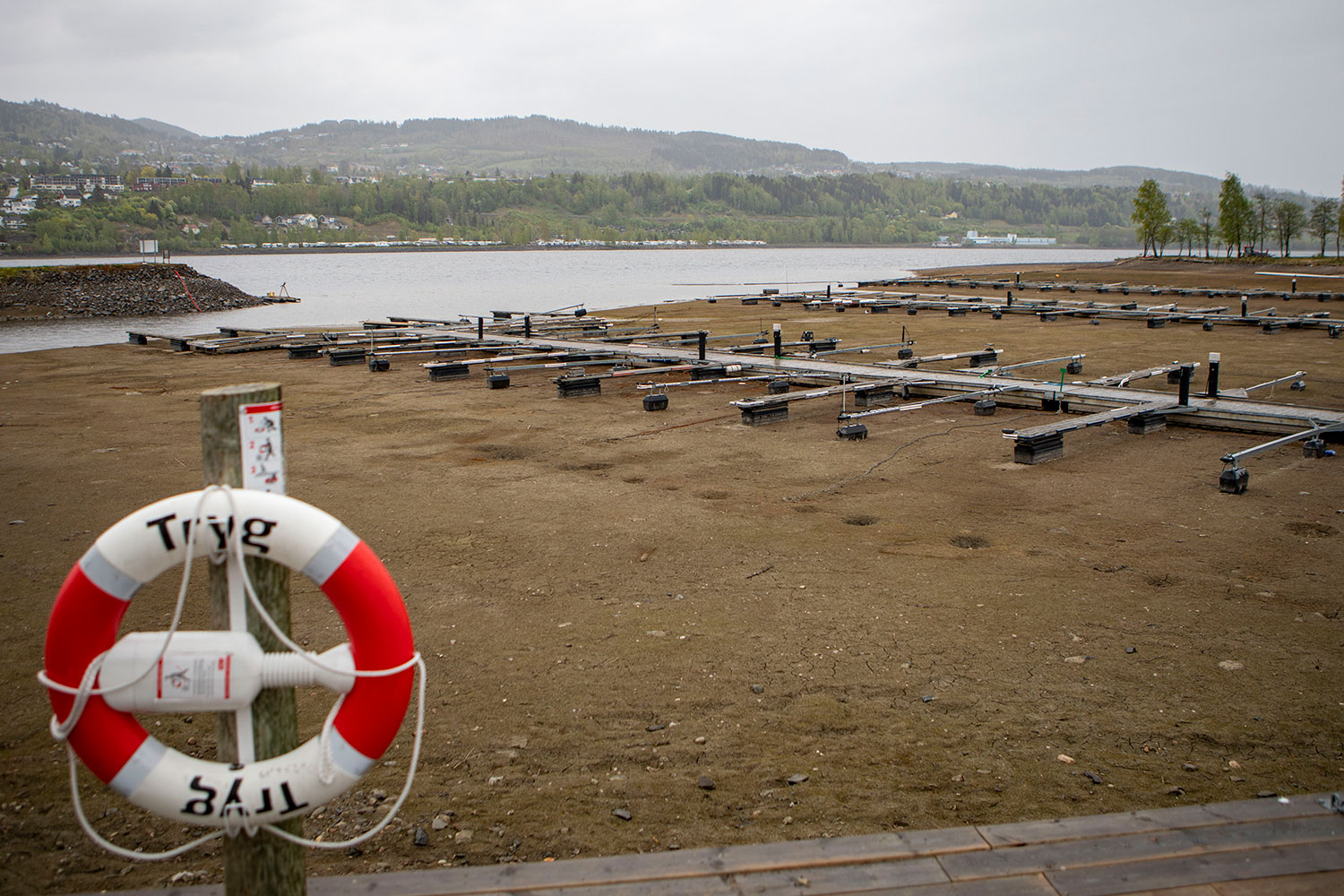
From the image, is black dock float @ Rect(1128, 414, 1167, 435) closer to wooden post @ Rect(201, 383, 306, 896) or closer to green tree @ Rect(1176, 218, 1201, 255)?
wooden post @ Rect(201, 383, 306, 896)

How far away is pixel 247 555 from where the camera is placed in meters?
2.85

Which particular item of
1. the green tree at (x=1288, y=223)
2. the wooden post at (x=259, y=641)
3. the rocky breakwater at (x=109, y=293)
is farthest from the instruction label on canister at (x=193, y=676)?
the green tree at (x=1288, y=223)

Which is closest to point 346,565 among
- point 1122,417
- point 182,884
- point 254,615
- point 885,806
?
point 254,615

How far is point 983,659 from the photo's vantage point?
5891 millimetres

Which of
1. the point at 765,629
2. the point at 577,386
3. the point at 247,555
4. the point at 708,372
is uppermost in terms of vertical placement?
the point at 247,555

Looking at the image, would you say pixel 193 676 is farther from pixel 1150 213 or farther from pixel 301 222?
pixel 301 222

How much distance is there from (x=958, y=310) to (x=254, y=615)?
34.8 meters

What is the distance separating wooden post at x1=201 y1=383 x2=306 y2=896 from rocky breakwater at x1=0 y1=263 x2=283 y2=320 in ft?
169

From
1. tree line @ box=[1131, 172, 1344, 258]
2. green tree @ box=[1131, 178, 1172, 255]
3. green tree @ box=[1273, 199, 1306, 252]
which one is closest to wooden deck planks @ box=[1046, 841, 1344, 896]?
tree line @ box=[1131, 172, 1344, 258]

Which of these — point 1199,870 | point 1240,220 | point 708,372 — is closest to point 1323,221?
point 1240,220

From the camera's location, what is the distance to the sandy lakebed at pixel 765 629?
14.2ft

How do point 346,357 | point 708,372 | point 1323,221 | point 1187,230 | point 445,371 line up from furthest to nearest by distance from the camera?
1. point 1187,230
2. point 1323,221
3. point 346,357
4. point 445,371
5. point 708,372

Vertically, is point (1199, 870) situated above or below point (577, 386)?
below

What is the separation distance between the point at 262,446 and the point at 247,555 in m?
0.33
